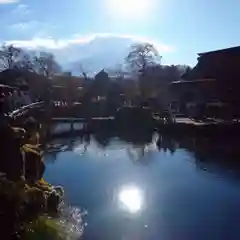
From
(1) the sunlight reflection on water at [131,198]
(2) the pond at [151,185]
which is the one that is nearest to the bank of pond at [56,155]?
(2) the pond at [151,185]

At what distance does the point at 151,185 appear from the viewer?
13.3 metres

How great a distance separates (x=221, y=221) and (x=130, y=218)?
6.99ft

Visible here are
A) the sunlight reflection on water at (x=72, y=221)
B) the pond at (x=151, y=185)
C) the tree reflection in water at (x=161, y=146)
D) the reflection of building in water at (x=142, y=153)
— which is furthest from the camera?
the reflection of building in water at (x=142, y=153)

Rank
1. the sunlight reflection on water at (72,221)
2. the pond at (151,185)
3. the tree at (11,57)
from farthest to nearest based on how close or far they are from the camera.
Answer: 1. the tree at (11,57)
2. the pond at (151,185)
3. the sunlight reflection on water at (72,221)

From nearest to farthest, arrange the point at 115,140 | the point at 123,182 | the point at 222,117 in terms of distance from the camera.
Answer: the point at 123,182
the point at 115,140
the point at 222,117

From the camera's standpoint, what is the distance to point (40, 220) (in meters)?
7.34

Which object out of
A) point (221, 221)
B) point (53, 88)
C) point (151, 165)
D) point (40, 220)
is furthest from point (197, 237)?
point (53, 88)

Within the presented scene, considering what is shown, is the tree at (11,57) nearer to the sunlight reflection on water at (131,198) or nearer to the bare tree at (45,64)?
the bare tree at (45,64)

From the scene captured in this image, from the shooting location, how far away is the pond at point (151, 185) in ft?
30.3

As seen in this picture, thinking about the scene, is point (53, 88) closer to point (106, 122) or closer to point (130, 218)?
point (106, 122)

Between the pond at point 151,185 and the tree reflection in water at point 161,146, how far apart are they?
4 cm

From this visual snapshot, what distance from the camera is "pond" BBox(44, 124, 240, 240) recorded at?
30.3 ft

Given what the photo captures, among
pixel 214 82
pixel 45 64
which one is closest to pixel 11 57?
pixel 45 64

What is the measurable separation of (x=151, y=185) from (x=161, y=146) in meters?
8.17
